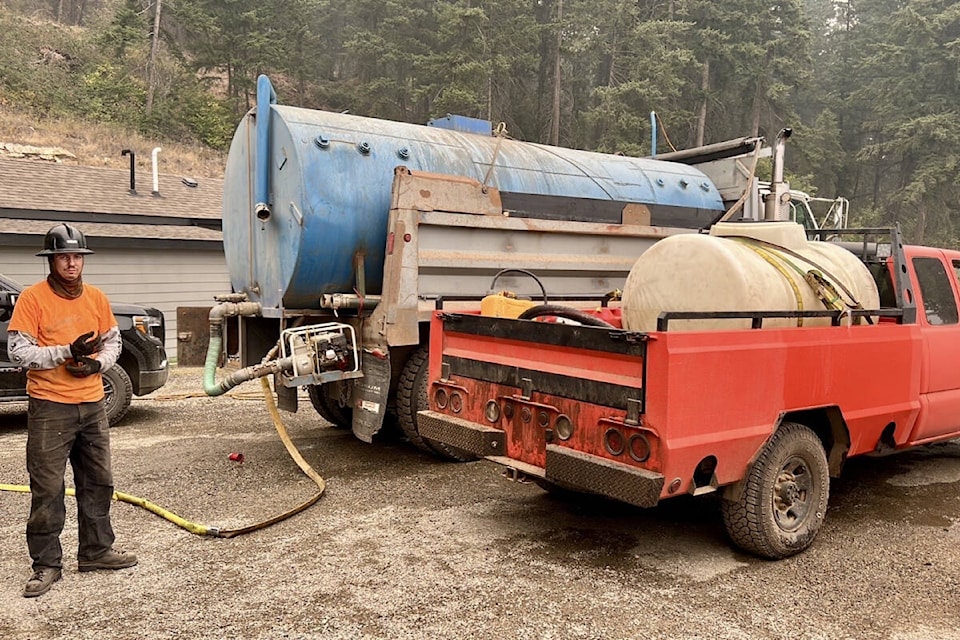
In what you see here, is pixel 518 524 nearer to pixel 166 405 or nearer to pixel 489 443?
pixel 489 443

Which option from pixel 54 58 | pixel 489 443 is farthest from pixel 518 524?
pixel 54 58

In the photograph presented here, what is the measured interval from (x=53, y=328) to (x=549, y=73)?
4059 centimetres

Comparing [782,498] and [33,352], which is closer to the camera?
[33,352]

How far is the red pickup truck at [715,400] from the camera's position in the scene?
379 centimetres

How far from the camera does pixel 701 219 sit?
8930 mm

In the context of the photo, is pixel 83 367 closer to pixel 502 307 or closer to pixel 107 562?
pixel 107 562

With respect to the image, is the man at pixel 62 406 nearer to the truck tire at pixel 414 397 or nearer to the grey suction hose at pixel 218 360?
the grey suction hose at pixel 218 360

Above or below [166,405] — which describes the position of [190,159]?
above

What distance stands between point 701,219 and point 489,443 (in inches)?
212

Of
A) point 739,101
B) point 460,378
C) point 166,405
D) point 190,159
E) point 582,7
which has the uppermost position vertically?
point 582,7

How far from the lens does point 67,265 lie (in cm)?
408

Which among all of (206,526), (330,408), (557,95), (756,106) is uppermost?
(756,106)

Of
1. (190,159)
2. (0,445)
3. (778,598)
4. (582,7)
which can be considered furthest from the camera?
(582,7)

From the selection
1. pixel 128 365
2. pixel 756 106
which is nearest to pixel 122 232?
pixel 128 365
